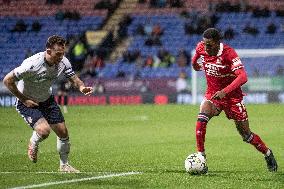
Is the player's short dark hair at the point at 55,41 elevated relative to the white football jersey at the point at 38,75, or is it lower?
elevated

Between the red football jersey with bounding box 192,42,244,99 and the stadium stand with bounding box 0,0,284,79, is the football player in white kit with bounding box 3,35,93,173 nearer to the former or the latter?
the red football jersey with bounding box 192,42,244,99

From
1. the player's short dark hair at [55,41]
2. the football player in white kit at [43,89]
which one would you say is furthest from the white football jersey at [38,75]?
the player's short dark hair at [55,41]

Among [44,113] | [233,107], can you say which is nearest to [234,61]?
[233,107]

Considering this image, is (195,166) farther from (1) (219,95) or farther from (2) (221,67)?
(2) (221,67)

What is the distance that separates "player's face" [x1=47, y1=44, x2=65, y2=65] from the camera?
11.7 m

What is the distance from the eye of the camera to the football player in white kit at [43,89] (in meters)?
11.7

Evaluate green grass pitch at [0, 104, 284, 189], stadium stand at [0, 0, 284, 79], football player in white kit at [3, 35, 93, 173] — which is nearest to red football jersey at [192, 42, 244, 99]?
green grass pitch at [0, 104, 284, 189]

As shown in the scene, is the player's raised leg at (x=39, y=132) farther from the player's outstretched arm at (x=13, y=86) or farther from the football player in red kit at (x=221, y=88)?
the football player in red kit at (x=221, y=88)

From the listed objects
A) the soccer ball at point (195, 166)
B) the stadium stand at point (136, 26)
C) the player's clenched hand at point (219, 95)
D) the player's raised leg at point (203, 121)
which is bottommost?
the stadium stand at point (136, 26)

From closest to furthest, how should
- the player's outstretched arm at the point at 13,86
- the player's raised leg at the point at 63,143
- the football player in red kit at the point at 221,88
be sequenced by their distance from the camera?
the player's outstretched arm at the point at 13,86
the football player in red kit at the point at 221,88
the player's raised leg at the point at 63,143

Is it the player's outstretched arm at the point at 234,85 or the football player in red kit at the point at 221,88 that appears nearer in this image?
the player's outstretched arm at the point at 234,85

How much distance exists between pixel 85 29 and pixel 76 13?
1.54 m

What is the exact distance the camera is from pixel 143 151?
16594mm

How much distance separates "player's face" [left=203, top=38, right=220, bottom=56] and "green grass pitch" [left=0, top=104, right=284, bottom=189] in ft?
6.37
